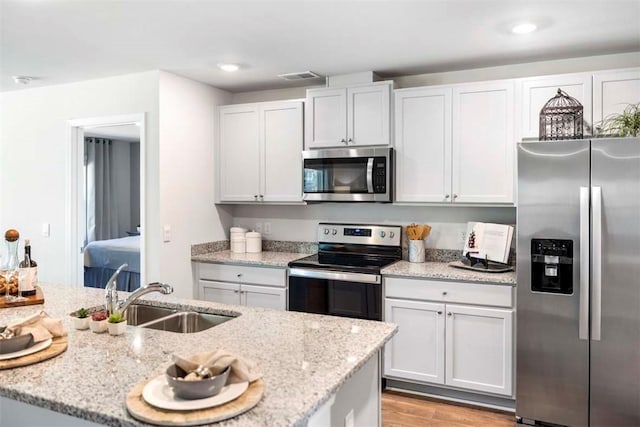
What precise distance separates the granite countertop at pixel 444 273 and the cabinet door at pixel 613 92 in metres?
1.14

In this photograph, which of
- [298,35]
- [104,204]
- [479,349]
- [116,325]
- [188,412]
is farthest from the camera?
[104,204]

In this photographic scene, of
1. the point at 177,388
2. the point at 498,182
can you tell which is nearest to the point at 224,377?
the point at 177,388

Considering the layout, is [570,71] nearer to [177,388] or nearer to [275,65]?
[275,65]

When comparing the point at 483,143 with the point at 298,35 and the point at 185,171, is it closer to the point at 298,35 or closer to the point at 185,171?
the point at 298,35

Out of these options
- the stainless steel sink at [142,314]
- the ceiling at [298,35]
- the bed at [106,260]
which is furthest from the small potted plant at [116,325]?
the bed at [106,260]

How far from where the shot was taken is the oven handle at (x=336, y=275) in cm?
324

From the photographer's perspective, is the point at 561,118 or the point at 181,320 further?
the point at 561,118

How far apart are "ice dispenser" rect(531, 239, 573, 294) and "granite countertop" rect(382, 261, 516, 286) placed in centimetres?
20

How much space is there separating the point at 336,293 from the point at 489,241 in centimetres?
112

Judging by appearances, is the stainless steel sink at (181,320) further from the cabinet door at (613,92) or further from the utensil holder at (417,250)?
the cabinet door at (613,92)

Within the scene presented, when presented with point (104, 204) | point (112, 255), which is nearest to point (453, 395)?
point (112, 255)

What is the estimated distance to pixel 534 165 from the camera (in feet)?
8.91

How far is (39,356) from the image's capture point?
4.99ft

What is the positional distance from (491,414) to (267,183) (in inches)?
94.0
